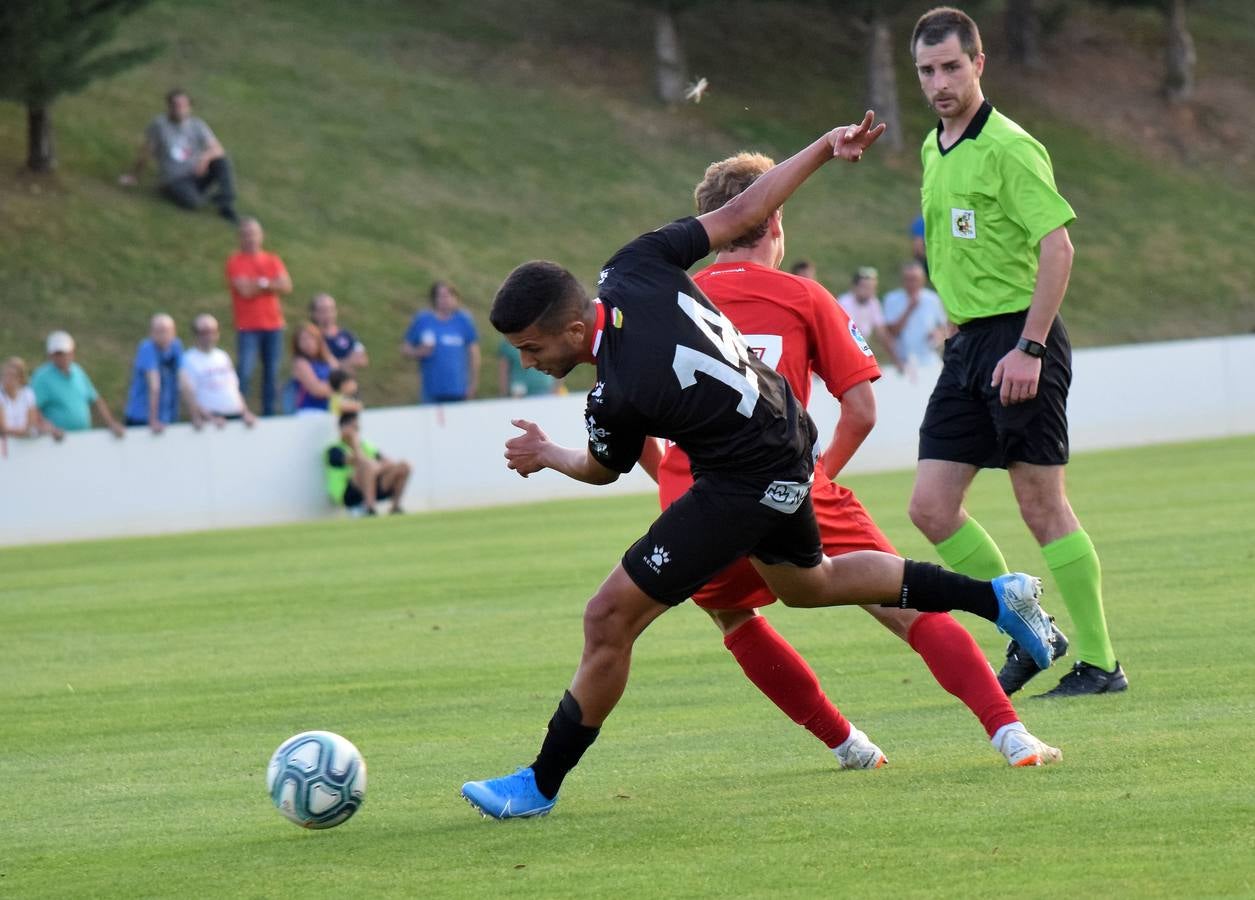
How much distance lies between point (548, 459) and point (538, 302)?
0.62m

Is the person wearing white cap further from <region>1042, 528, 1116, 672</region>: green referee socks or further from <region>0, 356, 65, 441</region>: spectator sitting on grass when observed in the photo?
<region>1042, 528, 1116, 672</region>: green referee socks

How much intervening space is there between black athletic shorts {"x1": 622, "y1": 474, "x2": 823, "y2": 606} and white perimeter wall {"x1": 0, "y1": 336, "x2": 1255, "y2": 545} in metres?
15.4

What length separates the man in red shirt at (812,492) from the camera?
623 centimetres

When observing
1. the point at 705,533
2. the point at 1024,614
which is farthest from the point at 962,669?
the point at 705,533

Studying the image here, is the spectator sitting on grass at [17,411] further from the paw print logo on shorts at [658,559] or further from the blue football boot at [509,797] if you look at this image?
the paw print logo on shorts at [658,559]

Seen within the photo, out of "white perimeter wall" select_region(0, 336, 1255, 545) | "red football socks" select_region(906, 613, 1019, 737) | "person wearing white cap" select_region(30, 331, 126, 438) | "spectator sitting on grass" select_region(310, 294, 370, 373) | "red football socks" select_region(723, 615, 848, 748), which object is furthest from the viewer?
"spectator sitting on grass" select_region(310, 294, 370, 373)

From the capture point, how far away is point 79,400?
2081 centimetres

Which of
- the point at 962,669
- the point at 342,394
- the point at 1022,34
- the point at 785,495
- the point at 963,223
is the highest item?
the point at 1022,34

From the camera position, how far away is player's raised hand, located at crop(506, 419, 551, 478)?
595 cm

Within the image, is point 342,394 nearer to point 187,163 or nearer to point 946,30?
point 187,163

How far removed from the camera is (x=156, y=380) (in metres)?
21.0

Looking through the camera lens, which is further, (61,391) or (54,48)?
(54,48)

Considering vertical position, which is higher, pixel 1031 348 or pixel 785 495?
pixel 1031 348

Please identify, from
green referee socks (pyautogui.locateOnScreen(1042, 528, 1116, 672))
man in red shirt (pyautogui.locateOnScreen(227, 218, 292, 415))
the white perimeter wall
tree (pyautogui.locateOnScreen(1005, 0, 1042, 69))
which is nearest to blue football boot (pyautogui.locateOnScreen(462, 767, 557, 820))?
green referee socks (pyautogui.locateOnScreen(1042, 528, 1116, 672))
